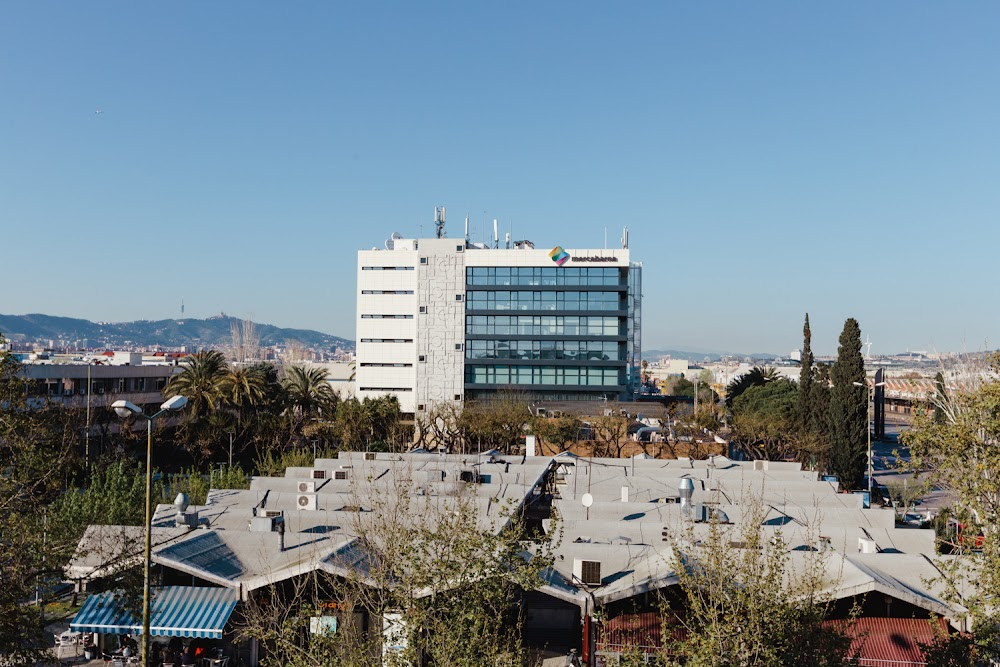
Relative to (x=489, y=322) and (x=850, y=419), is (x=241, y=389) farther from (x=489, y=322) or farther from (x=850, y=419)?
(x=850, y=419)

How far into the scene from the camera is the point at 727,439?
5319 centimetres

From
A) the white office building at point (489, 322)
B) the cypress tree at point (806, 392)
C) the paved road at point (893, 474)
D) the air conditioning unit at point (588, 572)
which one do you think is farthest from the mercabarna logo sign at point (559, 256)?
the air conditioning unit at point (588, 572)

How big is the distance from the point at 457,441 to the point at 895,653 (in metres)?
37.0

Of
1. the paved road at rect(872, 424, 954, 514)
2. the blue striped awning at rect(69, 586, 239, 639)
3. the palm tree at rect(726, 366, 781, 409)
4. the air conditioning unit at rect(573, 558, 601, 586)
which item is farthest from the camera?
the palm tree at rect(726, 366, 781, 409)

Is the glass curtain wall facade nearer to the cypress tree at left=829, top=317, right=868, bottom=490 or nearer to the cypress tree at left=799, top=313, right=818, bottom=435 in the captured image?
the cypress tree at left=799, top=313, right=818, bottom=435

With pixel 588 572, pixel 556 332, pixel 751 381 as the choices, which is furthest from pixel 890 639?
pixel 751 381

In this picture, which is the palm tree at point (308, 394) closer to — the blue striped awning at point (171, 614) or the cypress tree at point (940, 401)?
the cypress tree at point (940, 401)

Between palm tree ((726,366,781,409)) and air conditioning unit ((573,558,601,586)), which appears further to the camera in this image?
palm tree ((726,366,781,409))

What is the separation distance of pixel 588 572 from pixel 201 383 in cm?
3605

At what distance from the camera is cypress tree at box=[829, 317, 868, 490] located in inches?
1750

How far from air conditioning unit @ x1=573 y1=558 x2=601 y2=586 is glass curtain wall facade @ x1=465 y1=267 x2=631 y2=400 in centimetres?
5342

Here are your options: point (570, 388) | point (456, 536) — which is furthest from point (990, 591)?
point (570, 388)

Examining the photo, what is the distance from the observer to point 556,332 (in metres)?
70.9

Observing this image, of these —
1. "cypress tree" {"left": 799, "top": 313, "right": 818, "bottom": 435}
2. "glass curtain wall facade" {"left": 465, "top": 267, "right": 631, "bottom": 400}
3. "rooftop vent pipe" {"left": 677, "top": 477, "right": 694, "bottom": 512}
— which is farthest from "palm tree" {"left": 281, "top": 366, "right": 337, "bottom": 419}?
"rooftop vent pipe" {"left": 677, "top": 477, "right": 694, "bottom": 512}
